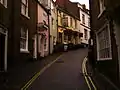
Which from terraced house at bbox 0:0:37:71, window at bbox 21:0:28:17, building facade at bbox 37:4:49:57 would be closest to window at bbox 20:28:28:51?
terraced house at bbox 0:0:37:71

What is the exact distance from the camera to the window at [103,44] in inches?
543

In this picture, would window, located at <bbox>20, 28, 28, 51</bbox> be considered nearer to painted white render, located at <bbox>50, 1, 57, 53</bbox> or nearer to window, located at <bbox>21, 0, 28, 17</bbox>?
window, located at <bbox>21, 0, 28, 17</bbox>

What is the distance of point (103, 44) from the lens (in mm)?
15117

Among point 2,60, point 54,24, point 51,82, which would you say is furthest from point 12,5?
point 54,24

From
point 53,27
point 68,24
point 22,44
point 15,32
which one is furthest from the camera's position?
point 68,24

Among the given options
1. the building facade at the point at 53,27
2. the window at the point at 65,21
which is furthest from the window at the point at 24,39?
the window at the point at 65,21

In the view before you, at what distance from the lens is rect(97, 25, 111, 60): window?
13780mm

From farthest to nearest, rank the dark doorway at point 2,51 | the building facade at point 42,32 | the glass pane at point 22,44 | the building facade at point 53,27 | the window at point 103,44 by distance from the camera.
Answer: the building facade at point 53,27
the building facade at point 42,32
the glass pane at point 22,44
the dark doorway at point 2,51
the window at point 103,44

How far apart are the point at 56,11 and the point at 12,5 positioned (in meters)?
21.0

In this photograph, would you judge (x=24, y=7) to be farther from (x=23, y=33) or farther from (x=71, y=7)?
(x=71, y=7)

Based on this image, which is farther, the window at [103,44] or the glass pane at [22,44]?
the glass pane at [22,44]

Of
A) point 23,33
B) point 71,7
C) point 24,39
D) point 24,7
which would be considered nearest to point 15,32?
point 23,33

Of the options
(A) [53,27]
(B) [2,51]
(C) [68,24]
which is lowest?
(B) [2,51]

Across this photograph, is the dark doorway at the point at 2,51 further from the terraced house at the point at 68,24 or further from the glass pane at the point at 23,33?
the terraced house at the point at 68,24
